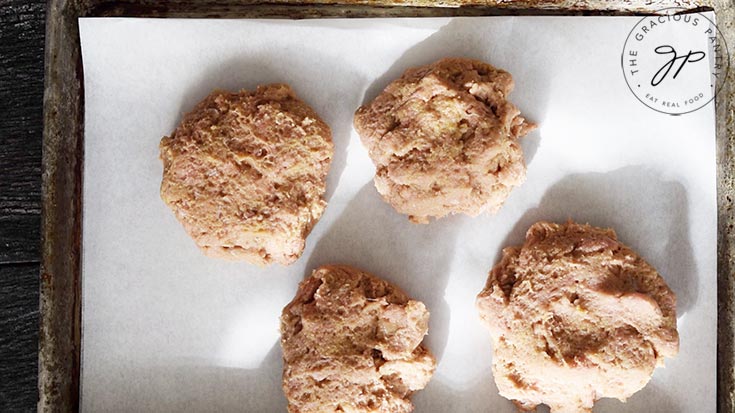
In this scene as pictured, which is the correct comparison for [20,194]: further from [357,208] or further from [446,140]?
[446,140]

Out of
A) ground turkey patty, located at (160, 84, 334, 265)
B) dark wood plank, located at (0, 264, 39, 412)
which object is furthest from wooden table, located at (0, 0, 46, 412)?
ground turkey patty, located at (160, 84, 334, 265)

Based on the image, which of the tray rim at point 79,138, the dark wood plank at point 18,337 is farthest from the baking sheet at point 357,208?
the dark wood plank at point 18,337

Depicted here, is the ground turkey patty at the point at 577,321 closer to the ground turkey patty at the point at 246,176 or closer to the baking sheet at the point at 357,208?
the baking sheet at the point at 357,208

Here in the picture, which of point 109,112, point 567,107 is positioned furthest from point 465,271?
point 109,112

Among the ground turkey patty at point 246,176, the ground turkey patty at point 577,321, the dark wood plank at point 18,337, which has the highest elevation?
the ground turkey patty at point 246,176

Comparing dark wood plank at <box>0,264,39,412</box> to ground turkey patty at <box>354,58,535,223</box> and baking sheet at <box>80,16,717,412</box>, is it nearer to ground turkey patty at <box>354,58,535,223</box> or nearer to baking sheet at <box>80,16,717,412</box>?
baking sheet at <box>80,16,717,412</box>

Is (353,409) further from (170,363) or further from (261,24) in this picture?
(261,24)

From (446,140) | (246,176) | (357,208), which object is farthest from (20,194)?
(446,140)
